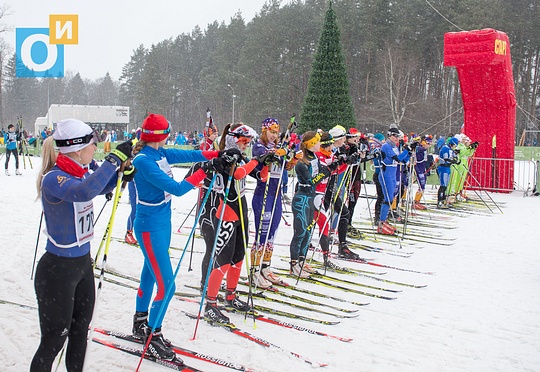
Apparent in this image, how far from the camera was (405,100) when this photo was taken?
37094 millimetres

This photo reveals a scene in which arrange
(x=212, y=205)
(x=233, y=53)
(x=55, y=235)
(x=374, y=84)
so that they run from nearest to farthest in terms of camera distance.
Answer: (x=55, y=235)
(x=212, y=205)
(x=374, y=84)
(x=233, y=53)

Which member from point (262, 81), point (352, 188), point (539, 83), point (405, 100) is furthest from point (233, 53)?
point (352, 188)

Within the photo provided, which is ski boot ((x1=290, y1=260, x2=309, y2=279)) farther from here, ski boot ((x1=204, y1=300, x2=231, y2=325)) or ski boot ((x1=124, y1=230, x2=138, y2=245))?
ski boot ((x1=124, y1=230, x2=138, y2=245))

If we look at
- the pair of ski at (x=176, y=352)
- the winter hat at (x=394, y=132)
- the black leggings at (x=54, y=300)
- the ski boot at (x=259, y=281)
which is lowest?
the pair of ski at (x=176, y=352)

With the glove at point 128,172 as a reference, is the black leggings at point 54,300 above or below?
below

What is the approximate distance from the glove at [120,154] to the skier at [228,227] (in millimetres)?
1415

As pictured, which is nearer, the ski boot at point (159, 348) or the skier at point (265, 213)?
the ski boot at point (159, 348)

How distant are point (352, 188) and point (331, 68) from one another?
582 inches

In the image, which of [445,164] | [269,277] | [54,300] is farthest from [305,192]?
[445,164]

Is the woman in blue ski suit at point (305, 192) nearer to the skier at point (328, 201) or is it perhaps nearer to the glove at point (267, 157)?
the skier at point (328, 201)

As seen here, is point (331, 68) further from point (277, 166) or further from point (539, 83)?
point (539, 83)

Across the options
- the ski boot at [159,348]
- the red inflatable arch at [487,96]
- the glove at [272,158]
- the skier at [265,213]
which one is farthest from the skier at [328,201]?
Answer: the red inflatable arch at [487,96]

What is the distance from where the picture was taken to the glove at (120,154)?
9.75ft

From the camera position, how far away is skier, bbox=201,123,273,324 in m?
4.68
